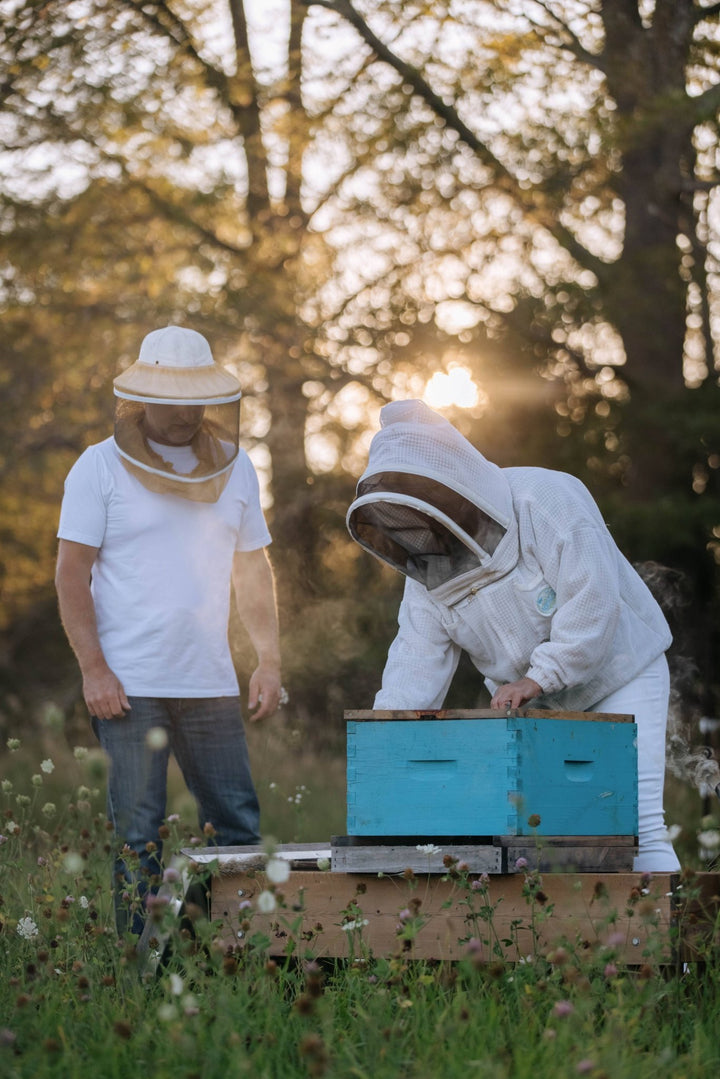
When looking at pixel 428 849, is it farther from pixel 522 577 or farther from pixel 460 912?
pixel 522 577

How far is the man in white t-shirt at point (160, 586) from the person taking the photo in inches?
159

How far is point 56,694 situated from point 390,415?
10.7 m

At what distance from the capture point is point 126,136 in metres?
12.0

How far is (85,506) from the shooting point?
163 inches

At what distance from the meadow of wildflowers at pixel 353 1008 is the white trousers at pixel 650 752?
A: 0.35m

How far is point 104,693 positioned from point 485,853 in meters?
1.47

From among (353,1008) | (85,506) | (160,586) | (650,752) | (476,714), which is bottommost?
(353,1008)

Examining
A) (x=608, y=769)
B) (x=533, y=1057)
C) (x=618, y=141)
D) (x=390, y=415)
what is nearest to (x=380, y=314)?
(x=618, y=141)

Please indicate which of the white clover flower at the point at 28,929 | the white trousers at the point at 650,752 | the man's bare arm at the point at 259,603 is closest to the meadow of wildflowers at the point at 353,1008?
the white clover flower at the point at 28,929

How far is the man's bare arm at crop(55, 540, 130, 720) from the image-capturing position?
4.00 metres

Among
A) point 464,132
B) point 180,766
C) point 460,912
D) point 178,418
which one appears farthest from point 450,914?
point 464,132

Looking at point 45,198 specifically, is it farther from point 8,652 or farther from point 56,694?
point 8,652

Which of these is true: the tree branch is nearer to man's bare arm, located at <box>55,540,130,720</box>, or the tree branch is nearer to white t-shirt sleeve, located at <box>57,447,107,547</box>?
white t-shirt sleeve, located at <box>57,447,107,547</box>

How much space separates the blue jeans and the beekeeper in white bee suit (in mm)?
700
